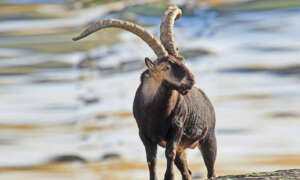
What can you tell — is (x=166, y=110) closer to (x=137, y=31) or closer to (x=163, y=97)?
(x=163, y=97)

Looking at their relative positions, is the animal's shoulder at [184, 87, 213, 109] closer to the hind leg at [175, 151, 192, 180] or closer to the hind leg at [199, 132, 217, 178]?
the hind leg at [199, 132, 217, 178]

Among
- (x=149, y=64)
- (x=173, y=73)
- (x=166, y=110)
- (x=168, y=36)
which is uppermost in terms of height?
(x=168, y=36)

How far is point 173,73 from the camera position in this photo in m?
10.9

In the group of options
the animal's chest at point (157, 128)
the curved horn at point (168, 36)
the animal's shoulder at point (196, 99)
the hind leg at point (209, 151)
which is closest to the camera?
the animal's chest at point (157, 128)

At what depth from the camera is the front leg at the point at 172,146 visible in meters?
10.8

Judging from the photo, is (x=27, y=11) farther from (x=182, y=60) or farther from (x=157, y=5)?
(x=182, y=60)

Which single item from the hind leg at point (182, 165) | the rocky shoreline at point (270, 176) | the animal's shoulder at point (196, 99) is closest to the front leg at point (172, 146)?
the animal's shoulder at point (196, 99)

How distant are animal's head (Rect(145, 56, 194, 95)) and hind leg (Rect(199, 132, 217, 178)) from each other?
129 cm

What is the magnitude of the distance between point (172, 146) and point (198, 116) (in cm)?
88

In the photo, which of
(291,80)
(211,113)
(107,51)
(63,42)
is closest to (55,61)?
(63,42)

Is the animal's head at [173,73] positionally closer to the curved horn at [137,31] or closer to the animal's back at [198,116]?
the curved horn at [137,31]

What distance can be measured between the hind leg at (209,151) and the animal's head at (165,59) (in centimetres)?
131

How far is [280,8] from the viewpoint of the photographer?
52.4 metres

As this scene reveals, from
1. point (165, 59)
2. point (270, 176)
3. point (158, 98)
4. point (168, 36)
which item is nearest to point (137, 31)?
point (168, 36)
